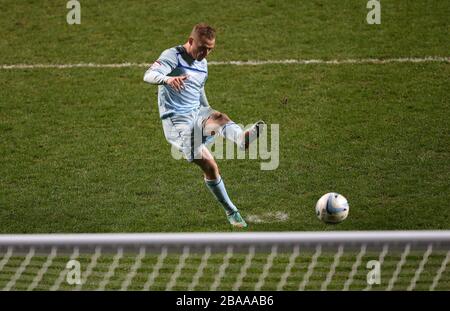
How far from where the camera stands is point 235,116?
489 inches

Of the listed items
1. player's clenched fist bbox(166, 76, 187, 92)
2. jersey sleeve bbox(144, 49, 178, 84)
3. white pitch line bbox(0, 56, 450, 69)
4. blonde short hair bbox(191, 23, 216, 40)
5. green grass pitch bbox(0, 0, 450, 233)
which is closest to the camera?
player's clenched fist bbox(166, 76, 187, 92)

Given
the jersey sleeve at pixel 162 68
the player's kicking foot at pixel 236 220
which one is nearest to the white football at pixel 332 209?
the player's kicking foot at pixel 236 220

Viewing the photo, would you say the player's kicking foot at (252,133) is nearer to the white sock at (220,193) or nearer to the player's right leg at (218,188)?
the player's right leg at (218,188)

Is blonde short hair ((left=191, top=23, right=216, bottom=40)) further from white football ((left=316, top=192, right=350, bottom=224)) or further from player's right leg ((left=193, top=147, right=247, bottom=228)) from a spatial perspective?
white football ((left=316, top=192, right=350, bottom=224))

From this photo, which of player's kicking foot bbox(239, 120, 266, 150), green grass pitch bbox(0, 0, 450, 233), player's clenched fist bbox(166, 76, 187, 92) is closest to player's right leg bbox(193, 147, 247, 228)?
green grass pitch bbox(0, 0, 450, 233)

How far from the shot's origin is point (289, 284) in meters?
8.16

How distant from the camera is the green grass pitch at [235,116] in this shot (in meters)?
10.0

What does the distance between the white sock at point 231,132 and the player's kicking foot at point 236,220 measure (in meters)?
0.77

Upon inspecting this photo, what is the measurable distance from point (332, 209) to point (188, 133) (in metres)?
1.69

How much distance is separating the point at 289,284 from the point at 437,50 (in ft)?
22.6

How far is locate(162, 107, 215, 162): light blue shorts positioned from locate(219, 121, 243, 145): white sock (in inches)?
5.7

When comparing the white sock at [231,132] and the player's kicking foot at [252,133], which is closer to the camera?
the player's kicking foot at [252,133]

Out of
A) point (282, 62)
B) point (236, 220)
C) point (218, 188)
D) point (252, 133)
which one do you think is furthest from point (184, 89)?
point (282, 62)

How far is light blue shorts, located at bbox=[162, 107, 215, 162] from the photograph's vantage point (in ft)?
30.6
